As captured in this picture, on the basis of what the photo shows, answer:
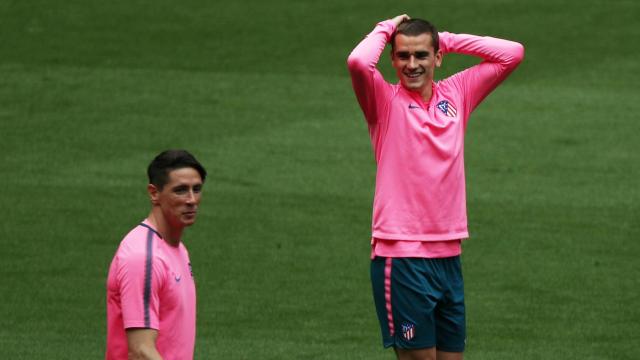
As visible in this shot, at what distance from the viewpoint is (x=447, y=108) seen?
278 inches

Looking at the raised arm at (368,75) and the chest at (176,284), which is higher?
the raised arm at (368,75)

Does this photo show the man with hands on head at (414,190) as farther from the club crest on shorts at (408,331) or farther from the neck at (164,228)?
the neck at (164,228)

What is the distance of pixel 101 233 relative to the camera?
1216cm

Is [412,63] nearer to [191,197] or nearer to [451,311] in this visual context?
[451,311]

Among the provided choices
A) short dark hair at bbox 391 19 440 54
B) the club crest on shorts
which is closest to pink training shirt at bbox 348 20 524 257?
short dark hair at bbox 391 19 440 54

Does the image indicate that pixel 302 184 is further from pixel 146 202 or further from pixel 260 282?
pixel 260 282

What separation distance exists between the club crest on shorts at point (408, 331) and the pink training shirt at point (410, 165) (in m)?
0.35

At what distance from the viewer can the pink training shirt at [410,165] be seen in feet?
22.6

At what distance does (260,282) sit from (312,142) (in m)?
3.92

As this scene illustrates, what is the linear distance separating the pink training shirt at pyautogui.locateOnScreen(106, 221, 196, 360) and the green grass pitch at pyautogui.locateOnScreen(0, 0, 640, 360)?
4.00 meters

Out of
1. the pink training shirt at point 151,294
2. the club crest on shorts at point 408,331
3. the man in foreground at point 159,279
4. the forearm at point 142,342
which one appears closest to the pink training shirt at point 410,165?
the club crest on shorts at point 408,331

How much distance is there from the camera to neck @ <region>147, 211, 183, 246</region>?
5766 mm

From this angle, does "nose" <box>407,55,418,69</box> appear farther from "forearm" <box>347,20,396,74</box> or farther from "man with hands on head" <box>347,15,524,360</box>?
"forearm" <box>347,20,396,74</box>

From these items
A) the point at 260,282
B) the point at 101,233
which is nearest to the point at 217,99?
the point at 101,233
